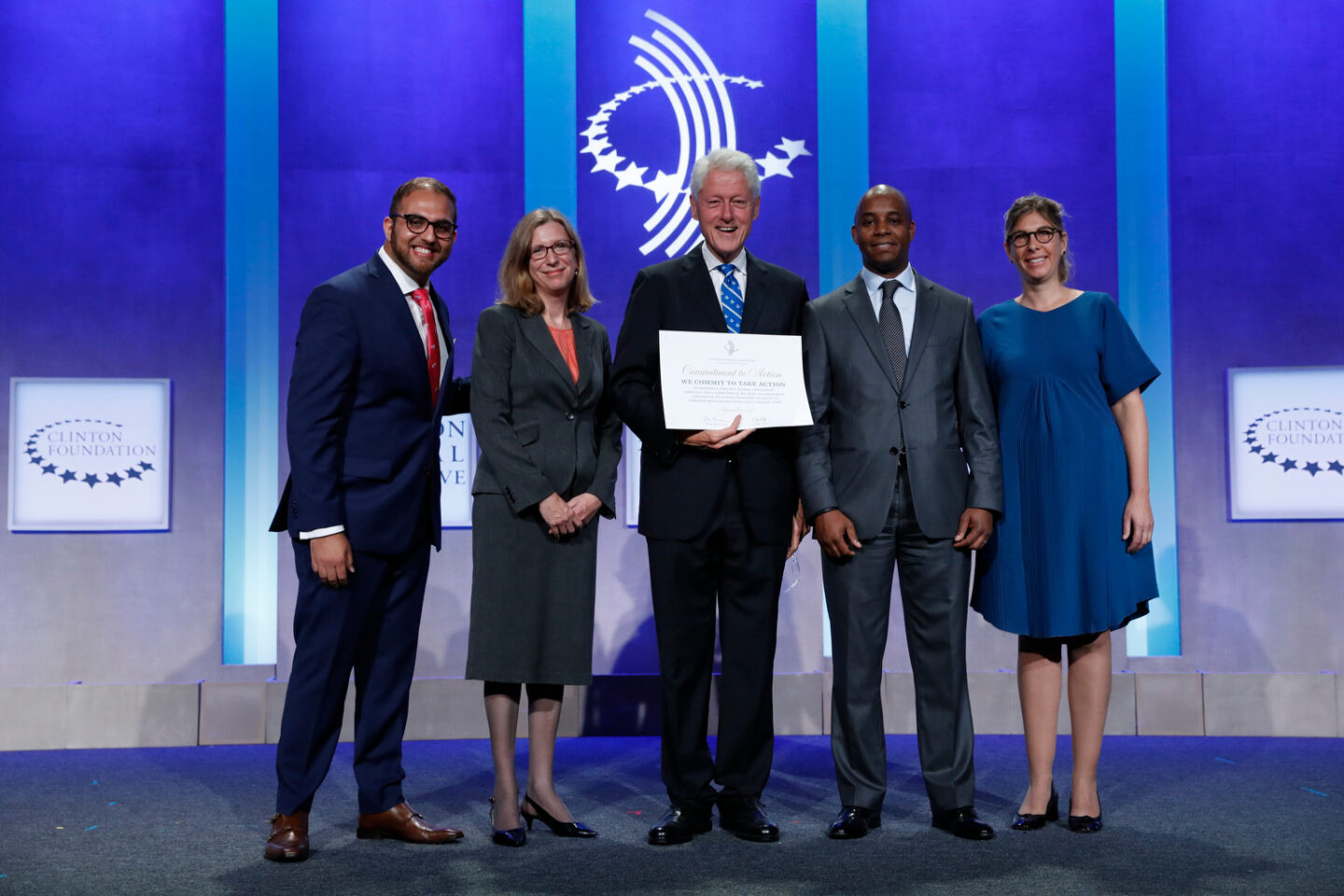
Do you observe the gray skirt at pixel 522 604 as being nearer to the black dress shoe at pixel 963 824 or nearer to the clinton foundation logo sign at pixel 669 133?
the black dress shoe at pixel 963 824

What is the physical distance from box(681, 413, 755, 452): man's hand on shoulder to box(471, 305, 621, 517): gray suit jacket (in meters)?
0.30

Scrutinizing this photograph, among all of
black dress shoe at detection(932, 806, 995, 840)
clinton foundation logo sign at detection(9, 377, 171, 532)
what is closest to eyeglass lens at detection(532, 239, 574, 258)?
black dress shoe at detection(932, 806, 995, 840)

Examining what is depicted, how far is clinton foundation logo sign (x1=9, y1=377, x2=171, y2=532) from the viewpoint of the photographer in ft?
14.4

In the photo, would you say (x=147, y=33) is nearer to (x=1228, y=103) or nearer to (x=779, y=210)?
(x=779, y=210)

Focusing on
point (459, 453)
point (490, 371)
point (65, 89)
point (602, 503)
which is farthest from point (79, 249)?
point (602, 503)

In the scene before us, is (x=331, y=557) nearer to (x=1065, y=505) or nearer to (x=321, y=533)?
(x=321, y=533)

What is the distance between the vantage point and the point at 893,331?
9.38 ft

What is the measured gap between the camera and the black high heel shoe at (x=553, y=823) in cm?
274

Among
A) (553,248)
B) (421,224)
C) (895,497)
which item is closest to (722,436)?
(895,497)

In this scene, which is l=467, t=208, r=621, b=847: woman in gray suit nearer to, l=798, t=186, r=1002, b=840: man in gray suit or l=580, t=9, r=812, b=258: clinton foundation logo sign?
l=798, t=186, r=1002, b=840: man in gray suit

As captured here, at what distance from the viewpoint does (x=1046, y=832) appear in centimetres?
274

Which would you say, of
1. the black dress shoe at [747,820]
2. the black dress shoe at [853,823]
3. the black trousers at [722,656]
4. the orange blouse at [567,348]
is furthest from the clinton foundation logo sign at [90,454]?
the black dress shoe at [853,823]

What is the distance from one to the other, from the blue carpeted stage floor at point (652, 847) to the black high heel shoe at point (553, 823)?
0.03 m

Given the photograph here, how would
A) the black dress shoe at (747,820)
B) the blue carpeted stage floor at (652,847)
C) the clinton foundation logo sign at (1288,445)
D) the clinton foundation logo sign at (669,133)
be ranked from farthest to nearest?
1. the clinton foundation logo sign at (669,133)
2. the clinton foundation logo sign at (1288,445)
3. the black dress shoe at (747,820)
4. the blue carpeted stage floor at (652,847)
